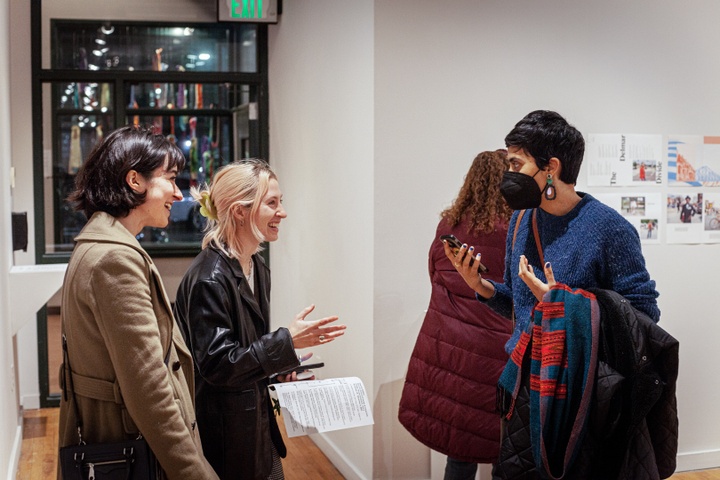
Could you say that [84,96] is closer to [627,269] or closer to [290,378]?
[290,378]

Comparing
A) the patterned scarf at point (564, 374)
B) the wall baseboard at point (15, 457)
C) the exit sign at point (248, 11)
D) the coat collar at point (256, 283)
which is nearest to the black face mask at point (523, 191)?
the patterned scarf at point (564, 374)

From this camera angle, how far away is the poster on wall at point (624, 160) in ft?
13.2

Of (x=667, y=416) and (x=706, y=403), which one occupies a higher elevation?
(x=667, y=416)

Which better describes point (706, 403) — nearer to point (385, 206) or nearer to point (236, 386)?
point (385, 206)

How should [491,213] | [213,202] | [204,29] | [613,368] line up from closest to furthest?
[613,368] < [213,202] < [491,213] < [204,29]

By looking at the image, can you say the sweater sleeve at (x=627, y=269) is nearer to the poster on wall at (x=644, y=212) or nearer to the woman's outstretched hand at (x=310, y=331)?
the woman's outstretched hand at (x=310, y=331)

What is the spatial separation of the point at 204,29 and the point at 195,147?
32.2 inches

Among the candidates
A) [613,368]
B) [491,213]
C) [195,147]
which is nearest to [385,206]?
[491,213]

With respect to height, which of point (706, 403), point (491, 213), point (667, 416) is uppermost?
point (491, 213)

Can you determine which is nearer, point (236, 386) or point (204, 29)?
point (236, 386)

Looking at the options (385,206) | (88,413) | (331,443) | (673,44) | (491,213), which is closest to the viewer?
(88,413)

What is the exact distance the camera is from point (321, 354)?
468 centimetres

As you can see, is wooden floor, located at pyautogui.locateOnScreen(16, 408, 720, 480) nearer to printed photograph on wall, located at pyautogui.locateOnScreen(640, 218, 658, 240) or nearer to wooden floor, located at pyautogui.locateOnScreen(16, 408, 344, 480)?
wooden floor, located at pyautogui.locateOnScreen(16, 408, 344, 480)

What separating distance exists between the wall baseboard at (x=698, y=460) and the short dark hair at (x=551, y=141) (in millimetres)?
2376
